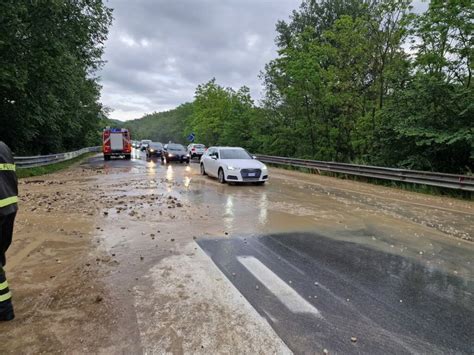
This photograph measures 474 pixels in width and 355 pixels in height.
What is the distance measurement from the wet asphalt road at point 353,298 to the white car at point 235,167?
27.2 ft

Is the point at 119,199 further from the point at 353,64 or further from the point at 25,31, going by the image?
the point at 353,64

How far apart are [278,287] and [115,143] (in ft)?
109

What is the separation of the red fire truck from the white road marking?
31731 millimetres

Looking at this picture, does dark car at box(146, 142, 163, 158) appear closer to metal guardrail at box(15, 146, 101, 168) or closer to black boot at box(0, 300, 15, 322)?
metal guardrail at box(15, 146, 101, 168)

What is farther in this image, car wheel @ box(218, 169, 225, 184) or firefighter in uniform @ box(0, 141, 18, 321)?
car wheel @ box(218, 169, 225, 184)

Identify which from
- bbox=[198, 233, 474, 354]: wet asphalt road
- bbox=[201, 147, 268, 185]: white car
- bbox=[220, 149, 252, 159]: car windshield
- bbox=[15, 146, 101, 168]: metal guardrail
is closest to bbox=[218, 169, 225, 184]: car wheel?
bbox=[201, 147, 268, 185]: white car

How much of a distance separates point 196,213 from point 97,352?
5859 mm

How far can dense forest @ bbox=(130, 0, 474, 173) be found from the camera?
1434 centimetres

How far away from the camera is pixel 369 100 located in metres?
22.4

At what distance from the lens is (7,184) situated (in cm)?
350

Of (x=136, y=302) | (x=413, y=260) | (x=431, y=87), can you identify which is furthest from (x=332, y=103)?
(x=136, y=302)

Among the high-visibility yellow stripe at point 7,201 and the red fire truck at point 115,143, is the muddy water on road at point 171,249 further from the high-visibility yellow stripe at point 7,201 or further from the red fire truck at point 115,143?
the red fire truck at point 115,143

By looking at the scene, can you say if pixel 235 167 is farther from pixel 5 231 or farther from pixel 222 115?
pixel 222 115

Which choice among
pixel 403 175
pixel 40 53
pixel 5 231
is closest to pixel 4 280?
pixel 5 231
